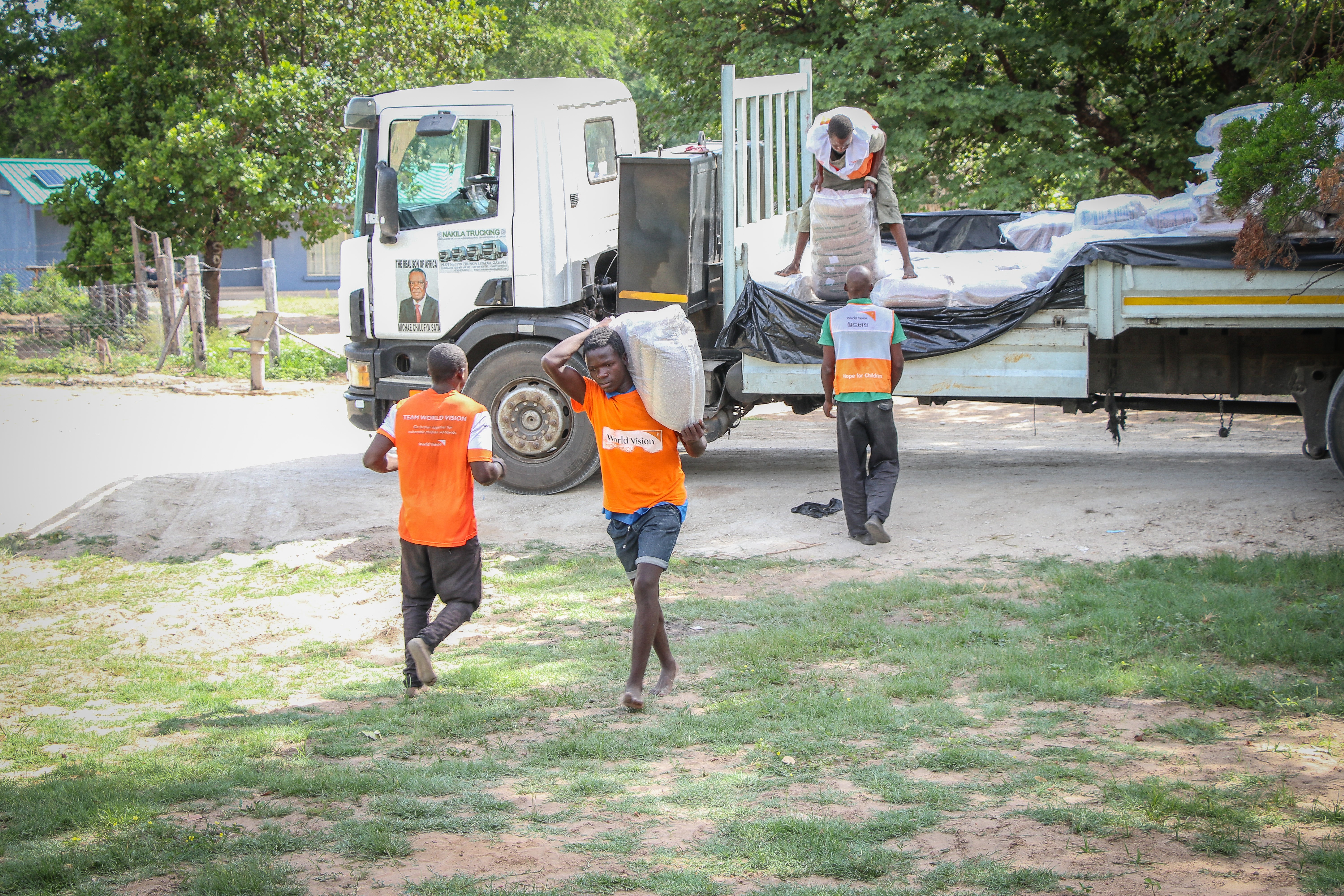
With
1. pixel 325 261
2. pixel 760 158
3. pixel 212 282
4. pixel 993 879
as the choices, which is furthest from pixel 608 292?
pixel 325 261

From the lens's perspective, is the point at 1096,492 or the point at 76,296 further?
the point at 76,296

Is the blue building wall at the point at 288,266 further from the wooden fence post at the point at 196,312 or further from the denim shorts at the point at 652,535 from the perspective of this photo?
the denim shorts at the point at 652,535

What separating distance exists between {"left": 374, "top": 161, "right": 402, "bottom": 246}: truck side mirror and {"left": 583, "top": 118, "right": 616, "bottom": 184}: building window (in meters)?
1.50

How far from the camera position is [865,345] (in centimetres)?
731

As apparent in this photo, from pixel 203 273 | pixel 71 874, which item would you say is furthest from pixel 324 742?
pixel 203 273

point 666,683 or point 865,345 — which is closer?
point 666,683

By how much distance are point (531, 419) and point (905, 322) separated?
2.95m

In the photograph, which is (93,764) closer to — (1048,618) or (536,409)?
(1048,618)

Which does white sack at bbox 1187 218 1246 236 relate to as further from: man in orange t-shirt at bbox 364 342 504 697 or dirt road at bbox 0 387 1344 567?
man in orange t-shirt at bbox 364 342 504 697

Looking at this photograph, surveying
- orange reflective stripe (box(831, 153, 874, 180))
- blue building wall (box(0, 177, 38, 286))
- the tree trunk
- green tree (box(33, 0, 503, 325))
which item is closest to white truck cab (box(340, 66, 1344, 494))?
orange reflective stripe (box(831, 153, 874, 180))

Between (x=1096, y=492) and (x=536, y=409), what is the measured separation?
13.7 feet

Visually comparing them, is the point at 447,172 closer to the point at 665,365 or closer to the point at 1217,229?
the point at 665,365

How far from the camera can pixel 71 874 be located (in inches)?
130

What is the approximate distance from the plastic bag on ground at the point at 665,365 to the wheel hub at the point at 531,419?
175 inches
